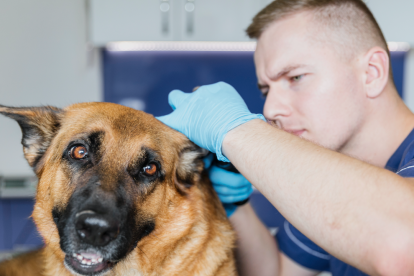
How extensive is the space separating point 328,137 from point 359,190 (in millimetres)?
709

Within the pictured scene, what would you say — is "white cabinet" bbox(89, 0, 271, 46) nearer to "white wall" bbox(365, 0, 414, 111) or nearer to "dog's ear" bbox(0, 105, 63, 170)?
"white wall" bbox(365, 0, 414, 111)

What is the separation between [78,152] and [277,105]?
0.80 m

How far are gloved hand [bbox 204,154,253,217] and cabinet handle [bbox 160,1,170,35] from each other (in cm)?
181

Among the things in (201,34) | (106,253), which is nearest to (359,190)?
(106,253)

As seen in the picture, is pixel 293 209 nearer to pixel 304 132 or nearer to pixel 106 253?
pixel 106 253

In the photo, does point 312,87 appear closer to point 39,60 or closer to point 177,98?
point 177,98

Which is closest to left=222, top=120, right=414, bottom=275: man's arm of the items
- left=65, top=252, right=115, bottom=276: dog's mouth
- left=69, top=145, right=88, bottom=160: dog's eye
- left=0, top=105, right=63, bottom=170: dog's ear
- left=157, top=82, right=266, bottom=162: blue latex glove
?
left=157, top=82, right=266, bottom=162: blue latex glove

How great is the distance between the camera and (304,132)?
1232 millimetres

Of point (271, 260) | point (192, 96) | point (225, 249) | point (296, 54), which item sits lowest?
point (271, 260)

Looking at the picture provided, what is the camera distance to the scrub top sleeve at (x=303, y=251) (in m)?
1.40

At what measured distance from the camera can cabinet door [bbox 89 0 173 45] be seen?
264cm

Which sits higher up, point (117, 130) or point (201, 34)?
point (201, 34)

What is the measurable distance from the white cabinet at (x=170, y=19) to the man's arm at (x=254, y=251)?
1859 millimetres

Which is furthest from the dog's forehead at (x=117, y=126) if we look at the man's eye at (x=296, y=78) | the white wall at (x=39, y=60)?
the white wall at (x=39, y=60)
